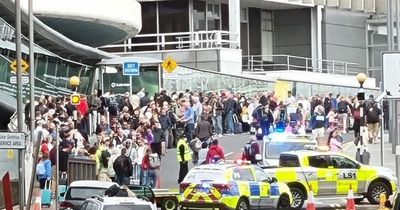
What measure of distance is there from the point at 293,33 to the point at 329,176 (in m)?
44.7

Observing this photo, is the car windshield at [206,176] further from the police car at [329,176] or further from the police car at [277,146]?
the police car at [277,146]

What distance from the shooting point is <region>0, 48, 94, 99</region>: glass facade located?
1624 inches

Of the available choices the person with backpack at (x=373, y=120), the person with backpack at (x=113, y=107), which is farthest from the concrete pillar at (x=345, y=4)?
the person with backpack at (x=113, y=107)

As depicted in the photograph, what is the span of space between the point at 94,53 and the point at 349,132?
517 inches

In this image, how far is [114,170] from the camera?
32.8 m

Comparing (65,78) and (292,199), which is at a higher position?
(65,78)

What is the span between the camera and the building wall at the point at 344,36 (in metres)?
74.0

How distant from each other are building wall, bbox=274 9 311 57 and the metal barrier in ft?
135

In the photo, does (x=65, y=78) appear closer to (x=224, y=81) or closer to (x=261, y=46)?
(x=224, y=81)

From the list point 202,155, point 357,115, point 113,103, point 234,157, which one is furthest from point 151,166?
point 357,115

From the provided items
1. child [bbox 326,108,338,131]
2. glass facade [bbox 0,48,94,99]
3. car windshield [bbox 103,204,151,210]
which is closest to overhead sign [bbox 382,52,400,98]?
car windshield [bbox 103,204,151,210]

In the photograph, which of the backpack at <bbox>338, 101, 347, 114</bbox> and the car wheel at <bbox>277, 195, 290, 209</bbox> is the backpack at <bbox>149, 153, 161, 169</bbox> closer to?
the car wheel at <bbox>277, 195, 290, 209</bbox>

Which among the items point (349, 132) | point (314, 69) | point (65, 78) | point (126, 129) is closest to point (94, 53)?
point (65, 78)

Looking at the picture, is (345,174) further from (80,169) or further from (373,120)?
(373,120)
